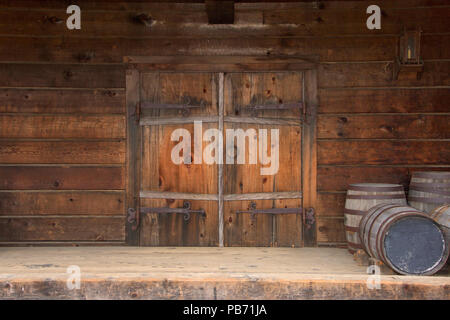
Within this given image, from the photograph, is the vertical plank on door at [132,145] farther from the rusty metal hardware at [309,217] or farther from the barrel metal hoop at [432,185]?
the barrel metal hoop at [432,185]

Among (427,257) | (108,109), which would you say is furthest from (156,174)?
(427,257)

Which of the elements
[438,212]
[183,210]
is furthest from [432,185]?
[183,210]

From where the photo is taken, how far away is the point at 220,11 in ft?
12.4

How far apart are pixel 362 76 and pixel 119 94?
7.92ft

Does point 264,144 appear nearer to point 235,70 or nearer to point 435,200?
point 235,70

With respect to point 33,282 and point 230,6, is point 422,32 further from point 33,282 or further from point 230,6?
point 33,282

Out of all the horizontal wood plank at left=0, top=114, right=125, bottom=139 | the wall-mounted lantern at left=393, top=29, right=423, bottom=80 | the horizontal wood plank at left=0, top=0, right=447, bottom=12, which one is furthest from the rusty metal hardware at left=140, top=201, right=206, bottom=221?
the wall-mounted lantern at left=393, top=29, right=423, bottom=80

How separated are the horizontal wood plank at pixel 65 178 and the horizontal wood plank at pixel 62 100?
22.8 inches

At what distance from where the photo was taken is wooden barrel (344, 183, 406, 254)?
138 inches

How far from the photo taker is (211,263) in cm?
341

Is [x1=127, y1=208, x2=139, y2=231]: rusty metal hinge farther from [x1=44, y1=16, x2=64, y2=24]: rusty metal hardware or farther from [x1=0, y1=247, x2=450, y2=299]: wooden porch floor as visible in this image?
[x1=44, y1=16, x2=64, y2=24]: rusty metal hardware

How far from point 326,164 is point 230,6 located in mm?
1759

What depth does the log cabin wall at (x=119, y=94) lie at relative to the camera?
13.3ft

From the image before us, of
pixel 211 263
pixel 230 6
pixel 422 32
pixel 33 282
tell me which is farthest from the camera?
pixel 422 32
